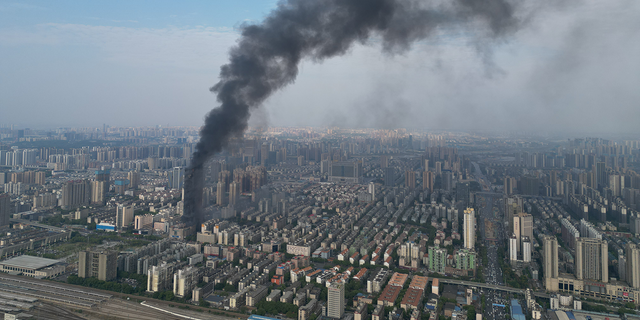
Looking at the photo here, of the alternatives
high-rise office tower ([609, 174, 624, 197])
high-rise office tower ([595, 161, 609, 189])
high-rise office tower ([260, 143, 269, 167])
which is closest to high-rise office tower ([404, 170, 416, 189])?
high-rise office tower ([595, 161, 609, 189])

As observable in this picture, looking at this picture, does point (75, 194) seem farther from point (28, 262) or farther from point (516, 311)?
point (516, 311)

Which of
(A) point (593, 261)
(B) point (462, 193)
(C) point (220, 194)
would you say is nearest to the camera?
(A) point (593, 261)

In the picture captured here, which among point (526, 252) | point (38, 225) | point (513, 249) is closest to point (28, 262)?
point (38, 225)

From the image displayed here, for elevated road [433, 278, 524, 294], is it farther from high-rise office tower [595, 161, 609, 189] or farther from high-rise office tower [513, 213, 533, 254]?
high-rise office tower [595, 161, 609, 189]

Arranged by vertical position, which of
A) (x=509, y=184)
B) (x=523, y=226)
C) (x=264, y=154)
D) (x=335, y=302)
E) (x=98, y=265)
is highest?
(x=264, y=154)

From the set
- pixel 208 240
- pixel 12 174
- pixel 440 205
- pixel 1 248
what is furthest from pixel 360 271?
pixel 12 174

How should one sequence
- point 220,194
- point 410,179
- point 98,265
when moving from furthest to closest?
1. point 410,179
2. point 220,194
3. point 98,265

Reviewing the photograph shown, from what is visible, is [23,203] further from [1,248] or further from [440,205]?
[440,205]
